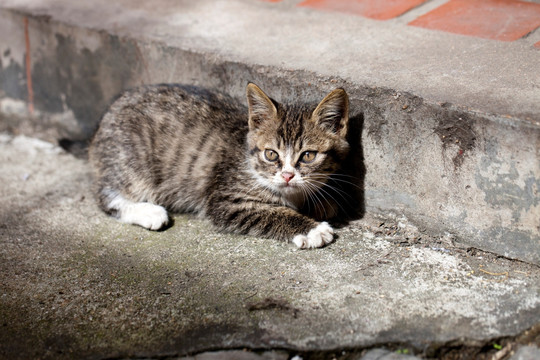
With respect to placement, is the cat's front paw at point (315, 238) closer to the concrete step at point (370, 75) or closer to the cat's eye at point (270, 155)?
the concrete step at point (370, 75)

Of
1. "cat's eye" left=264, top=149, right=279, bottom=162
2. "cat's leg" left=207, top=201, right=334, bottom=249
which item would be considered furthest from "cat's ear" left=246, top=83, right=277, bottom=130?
"cat's leg" left=207, top=201, right=334, bottom=249

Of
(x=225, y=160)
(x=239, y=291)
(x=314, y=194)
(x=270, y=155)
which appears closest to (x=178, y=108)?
(x=225, y=160)

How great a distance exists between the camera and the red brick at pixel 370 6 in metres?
4.31

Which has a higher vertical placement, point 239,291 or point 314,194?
point 314,194

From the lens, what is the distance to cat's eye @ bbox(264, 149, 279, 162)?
3391 millimetres

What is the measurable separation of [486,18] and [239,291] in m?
2.52

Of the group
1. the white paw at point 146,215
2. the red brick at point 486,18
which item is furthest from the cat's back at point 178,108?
the red brick at point 486,18

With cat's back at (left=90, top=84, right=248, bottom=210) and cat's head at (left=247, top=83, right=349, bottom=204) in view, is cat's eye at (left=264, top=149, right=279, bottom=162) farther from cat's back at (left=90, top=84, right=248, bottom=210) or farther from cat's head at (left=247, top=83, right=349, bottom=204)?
cat's back at (left=90, top=84, right=248, bottom=210)

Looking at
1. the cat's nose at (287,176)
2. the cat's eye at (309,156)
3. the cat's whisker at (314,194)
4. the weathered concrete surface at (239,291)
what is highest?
the cat's eye at (309,156)

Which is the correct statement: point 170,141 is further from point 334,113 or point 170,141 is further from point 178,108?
point 334,113

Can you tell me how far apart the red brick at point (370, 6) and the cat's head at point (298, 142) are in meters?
1.31

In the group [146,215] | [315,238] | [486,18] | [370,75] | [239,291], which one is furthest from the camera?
[486,18]

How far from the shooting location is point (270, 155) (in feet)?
11.2

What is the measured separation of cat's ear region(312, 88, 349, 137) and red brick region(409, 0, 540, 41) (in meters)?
1.16
